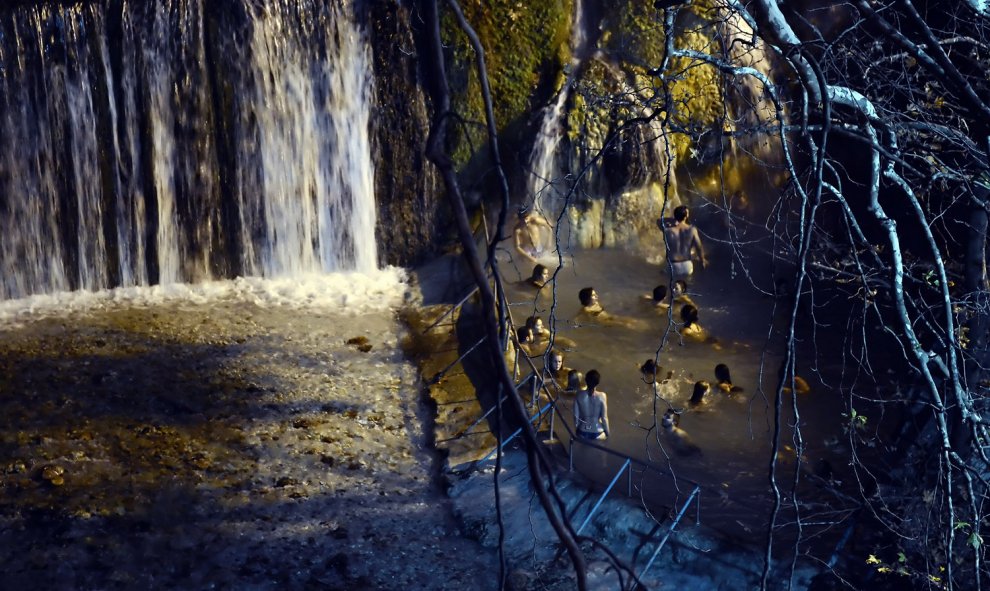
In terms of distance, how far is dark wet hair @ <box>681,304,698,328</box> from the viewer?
10.7 meters

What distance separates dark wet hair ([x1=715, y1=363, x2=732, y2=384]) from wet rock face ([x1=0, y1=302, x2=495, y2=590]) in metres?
2.96

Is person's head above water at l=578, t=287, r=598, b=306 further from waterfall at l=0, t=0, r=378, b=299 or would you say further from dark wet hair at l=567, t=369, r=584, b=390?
waterfall at l=0, t=0, r=378, b=299

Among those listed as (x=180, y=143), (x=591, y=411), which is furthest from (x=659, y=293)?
(x=180, y=143)

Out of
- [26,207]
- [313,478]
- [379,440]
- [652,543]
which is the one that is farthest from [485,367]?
[26,207]

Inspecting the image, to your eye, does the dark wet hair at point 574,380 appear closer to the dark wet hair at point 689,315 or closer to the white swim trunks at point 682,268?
the dark wet hair at point 689,315

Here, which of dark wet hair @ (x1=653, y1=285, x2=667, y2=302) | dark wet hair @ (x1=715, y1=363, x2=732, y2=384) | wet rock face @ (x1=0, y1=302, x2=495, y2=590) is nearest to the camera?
wet rock face @ (x1=0, y1=302, x2=495, y2=590)

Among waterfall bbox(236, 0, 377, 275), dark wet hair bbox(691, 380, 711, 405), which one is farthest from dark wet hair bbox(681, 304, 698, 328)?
waterfall bbox(236, 0, 377, 275)

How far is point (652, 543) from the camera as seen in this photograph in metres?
7.12

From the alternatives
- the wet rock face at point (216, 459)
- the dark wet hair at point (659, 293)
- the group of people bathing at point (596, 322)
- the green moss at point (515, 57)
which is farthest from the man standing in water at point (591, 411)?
the green moss at point (515, 57)

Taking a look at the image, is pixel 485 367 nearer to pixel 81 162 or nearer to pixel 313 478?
pixel 313 478

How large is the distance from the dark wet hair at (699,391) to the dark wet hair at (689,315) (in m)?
1.37

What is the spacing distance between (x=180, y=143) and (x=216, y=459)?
4.97 metres

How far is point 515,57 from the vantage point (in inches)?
489

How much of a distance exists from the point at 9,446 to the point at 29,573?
1.76 m
